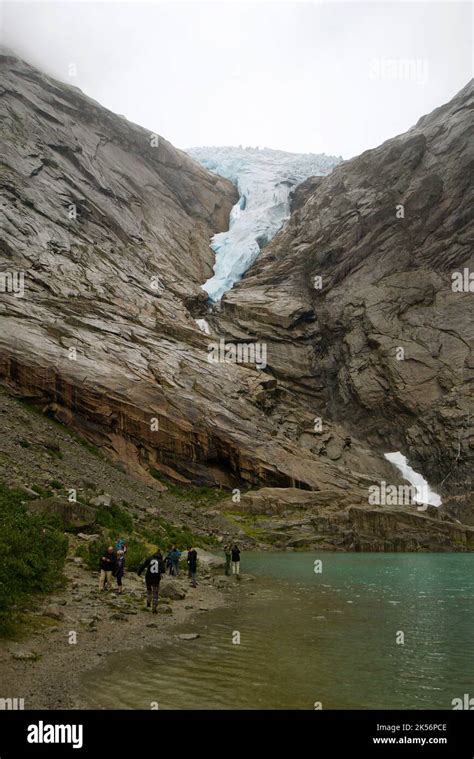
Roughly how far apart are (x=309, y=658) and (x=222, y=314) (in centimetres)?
7770

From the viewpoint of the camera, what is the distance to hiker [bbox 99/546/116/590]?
17984mm

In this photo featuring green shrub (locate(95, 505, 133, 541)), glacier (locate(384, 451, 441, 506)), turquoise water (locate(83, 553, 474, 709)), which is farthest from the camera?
glacier (locate(384, 451, 441, 506))

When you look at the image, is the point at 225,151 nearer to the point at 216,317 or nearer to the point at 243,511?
the point at 216,317

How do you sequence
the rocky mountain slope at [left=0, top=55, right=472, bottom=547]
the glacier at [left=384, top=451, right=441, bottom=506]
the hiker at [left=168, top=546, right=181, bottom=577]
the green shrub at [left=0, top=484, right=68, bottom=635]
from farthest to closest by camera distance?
1. the glacier at [left=384, top=451, right=441, bottom=506]
2. the rocky mountain slope at [left=0, top=55, right=472, bottom=547]
3. the hiker at [left=168, top=546, right=181, bottom=577]
4. the green shrub at [left=0, top=484, right=68, bottom=635]

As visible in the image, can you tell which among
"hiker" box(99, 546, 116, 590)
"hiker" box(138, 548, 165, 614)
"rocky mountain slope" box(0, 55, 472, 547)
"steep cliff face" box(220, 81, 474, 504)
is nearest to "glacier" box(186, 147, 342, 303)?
"rocky mountain slope" box(0, 55, 472, 547)

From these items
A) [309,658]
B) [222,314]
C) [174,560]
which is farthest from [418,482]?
[309,658]

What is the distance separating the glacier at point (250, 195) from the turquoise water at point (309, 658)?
8117 cm

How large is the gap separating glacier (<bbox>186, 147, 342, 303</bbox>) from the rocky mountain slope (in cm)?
468

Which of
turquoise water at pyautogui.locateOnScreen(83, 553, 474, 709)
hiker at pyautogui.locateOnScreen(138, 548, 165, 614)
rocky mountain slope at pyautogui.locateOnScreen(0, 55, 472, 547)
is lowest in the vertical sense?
turquoise water at pyautogui.locateOnScreen(83, 553, 474, 709)

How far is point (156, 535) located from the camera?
109ft

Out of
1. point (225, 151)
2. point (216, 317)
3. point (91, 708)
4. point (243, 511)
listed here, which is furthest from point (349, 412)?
point (225, 151)

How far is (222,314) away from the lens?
88.1 meters

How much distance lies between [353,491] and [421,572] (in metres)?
23.8

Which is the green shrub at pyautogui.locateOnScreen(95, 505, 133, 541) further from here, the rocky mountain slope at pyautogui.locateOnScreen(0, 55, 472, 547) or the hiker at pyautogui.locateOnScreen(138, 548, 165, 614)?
the rocky mountain slope at pyautogui.locateOnScreen(0, 55, 472, 547)
